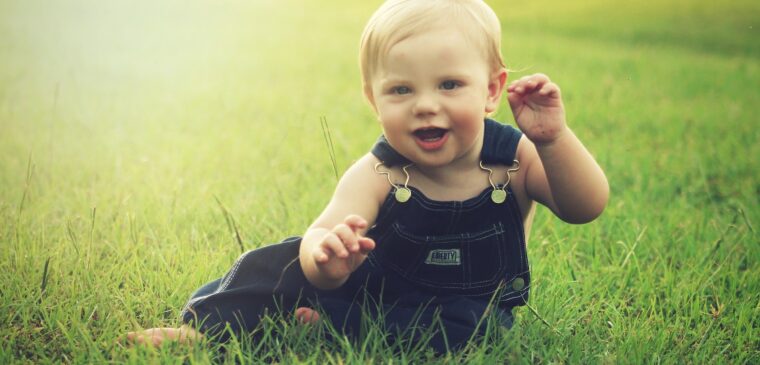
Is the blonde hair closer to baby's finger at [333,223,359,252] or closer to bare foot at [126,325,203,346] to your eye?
baby's finger at [333,223,359,252]

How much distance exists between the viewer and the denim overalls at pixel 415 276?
2.49m

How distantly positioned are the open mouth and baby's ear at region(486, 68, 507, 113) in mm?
189

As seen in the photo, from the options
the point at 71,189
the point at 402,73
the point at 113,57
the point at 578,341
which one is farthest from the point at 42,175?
the point at 113,57

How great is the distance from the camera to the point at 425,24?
7.52ft

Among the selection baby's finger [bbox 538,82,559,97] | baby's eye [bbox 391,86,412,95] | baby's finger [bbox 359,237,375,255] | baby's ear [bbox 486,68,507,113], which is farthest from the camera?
baby's ear [bbox 486,68,507,113]

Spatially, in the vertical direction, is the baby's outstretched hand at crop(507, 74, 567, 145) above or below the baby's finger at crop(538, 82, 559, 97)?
below

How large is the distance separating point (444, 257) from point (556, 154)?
1.53ft

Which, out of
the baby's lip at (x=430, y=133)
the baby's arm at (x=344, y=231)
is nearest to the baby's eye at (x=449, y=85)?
the baby's lip at (x=430, y=133)

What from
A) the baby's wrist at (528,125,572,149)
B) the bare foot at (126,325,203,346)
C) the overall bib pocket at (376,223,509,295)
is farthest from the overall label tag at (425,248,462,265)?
the bare foot at (126,325,203,346)

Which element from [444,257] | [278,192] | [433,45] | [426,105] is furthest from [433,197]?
[278,192]

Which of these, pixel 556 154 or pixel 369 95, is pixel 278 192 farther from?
pixel 556 154

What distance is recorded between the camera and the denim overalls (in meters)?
2.49

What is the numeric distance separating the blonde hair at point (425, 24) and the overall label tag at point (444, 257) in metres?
0.55

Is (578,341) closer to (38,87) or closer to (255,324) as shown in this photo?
(255,324)
